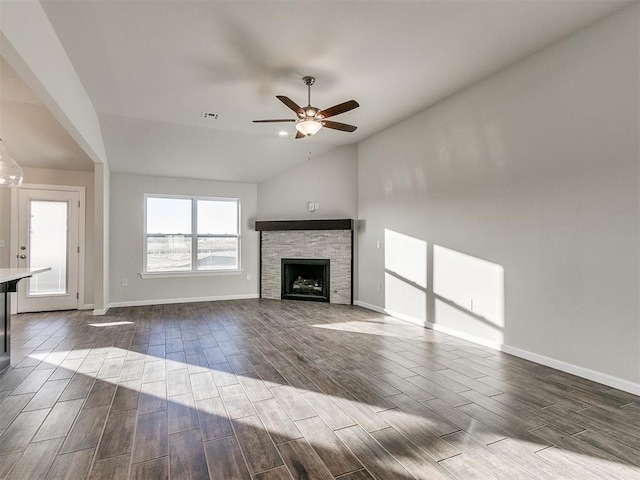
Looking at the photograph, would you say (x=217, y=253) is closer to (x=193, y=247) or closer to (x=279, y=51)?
(x=193, y=247)

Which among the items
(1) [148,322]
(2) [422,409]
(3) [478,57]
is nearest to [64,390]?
(1) [148,322]

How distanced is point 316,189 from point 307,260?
1425 mm

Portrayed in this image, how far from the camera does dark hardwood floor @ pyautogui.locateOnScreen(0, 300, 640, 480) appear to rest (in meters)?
1.80

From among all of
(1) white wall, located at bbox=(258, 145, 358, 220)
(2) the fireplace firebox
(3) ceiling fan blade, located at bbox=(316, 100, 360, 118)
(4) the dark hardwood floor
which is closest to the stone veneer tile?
(2) the fireplace firebox

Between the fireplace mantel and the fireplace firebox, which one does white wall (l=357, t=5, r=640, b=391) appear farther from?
the fireplace firebox

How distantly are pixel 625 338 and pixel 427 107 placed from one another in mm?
3380

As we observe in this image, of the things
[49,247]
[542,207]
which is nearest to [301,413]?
[542,207]

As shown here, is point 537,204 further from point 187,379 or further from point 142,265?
point 142,265

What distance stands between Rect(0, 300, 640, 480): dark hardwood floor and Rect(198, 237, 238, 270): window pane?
289cm

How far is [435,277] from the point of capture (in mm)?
4582

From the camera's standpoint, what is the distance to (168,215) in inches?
261

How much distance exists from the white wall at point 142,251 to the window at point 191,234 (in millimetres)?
146

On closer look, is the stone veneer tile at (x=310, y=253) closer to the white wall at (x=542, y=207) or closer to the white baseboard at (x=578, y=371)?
the white wall at (x=542, y=207)

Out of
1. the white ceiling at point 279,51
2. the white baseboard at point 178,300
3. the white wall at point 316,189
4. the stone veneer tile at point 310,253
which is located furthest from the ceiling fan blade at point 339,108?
the white baseboard at point 178,300
